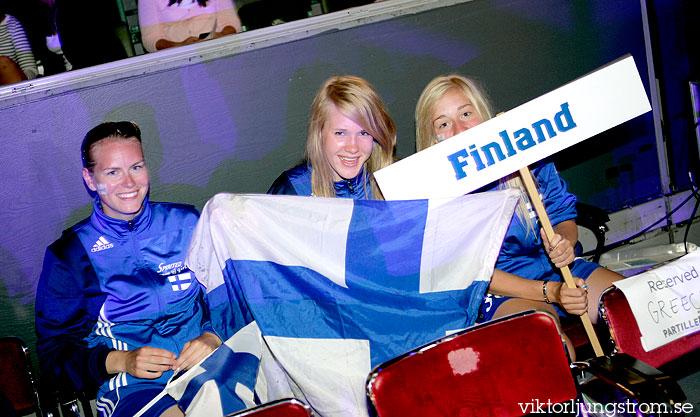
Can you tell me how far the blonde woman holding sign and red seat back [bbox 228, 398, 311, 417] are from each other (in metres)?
1.04

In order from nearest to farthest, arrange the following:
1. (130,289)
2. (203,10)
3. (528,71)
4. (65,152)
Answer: (130,289)
(65,152)
(203,10)
(528,71)

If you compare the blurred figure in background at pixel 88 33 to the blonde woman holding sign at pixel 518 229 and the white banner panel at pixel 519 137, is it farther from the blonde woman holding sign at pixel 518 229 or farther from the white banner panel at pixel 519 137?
the white banner panel at pixel 519 137

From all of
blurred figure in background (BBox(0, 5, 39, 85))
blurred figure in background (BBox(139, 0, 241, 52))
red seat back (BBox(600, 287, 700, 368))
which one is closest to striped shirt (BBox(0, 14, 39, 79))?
blurred figure in background (BBox(0, 5, 39, 85))

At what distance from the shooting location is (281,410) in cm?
150

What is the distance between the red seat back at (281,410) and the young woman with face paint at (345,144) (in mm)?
1081

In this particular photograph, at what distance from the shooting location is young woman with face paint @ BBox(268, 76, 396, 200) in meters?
2.35

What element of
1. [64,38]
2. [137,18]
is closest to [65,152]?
[64,38]

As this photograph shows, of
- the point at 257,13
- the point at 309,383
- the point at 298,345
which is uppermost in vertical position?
the point at 257,13

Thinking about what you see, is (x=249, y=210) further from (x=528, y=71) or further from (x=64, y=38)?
(x=528, y=71)

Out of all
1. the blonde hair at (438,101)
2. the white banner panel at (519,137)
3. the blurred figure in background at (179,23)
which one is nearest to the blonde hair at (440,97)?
the blonde hair at (438,101)

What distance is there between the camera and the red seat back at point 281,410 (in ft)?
4.85

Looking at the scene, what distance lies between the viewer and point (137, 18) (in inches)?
120

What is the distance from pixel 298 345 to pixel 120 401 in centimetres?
74

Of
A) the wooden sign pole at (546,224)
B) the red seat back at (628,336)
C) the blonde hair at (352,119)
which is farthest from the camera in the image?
the blonde hair at (352,119)
